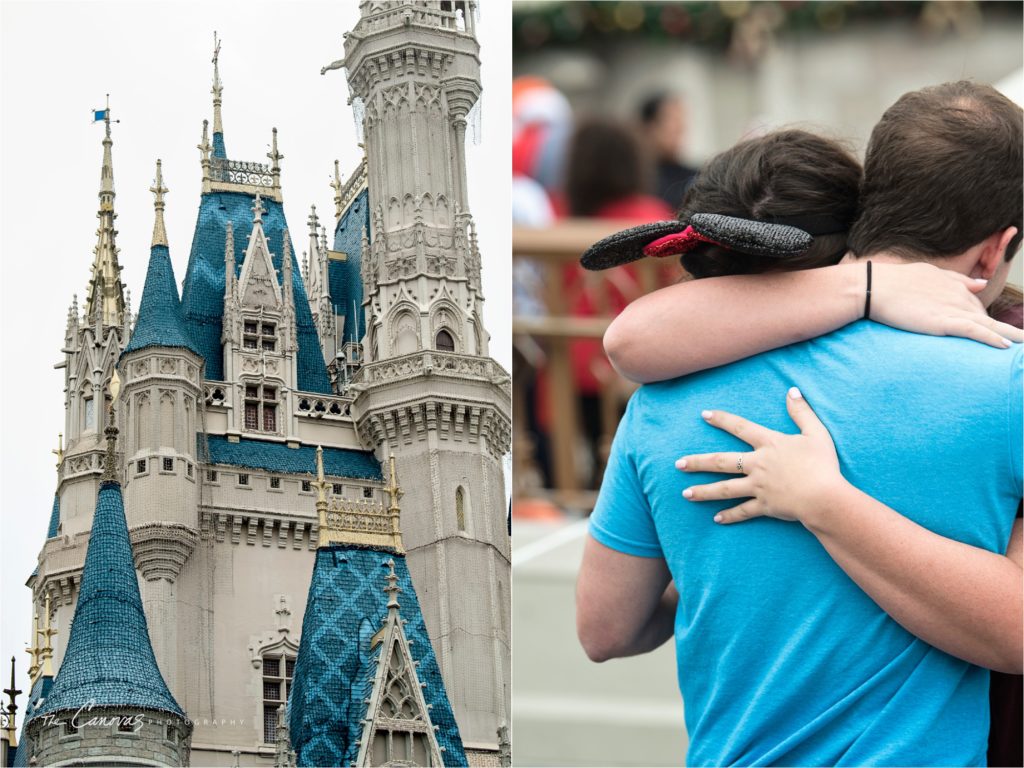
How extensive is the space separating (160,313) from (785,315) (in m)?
3.23

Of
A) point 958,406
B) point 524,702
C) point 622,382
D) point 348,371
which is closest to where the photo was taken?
point 958,406

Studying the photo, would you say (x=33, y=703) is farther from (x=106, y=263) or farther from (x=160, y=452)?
(x=106, y=263)

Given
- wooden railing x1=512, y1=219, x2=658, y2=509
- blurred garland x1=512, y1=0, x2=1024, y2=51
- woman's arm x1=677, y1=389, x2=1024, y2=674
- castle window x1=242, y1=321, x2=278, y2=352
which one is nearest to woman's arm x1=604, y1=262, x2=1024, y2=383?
woman's arm x1=677, y1=389, x2=1024, y2=674

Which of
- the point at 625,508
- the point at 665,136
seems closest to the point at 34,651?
the point at 665,136

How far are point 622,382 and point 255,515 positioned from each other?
7.15 feet

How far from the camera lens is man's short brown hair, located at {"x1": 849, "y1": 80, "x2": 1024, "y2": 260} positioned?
1399 millimetres

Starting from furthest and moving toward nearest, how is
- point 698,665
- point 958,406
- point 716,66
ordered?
point 716,66 < point 698,665 < point 958,406

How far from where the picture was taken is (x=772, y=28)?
105 inches

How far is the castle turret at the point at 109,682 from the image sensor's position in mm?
3861

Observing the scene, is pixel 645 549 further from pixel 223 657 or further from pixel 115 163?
pixel 115 163

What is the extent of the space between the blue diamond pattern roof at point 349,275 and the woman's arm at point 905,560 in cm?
310

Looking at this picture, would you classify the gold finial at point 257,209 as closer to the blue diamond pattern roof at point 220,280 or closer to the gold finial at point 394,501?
the blue diamond pattern roof at point 220,280

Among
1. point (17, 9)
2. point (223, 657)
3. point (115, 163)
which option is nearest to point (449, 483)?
point (223, 657)

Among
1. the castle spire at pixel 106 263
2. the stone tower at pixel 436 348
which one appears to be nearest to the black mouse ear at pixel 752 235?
the stone tower at pixel 436 348
